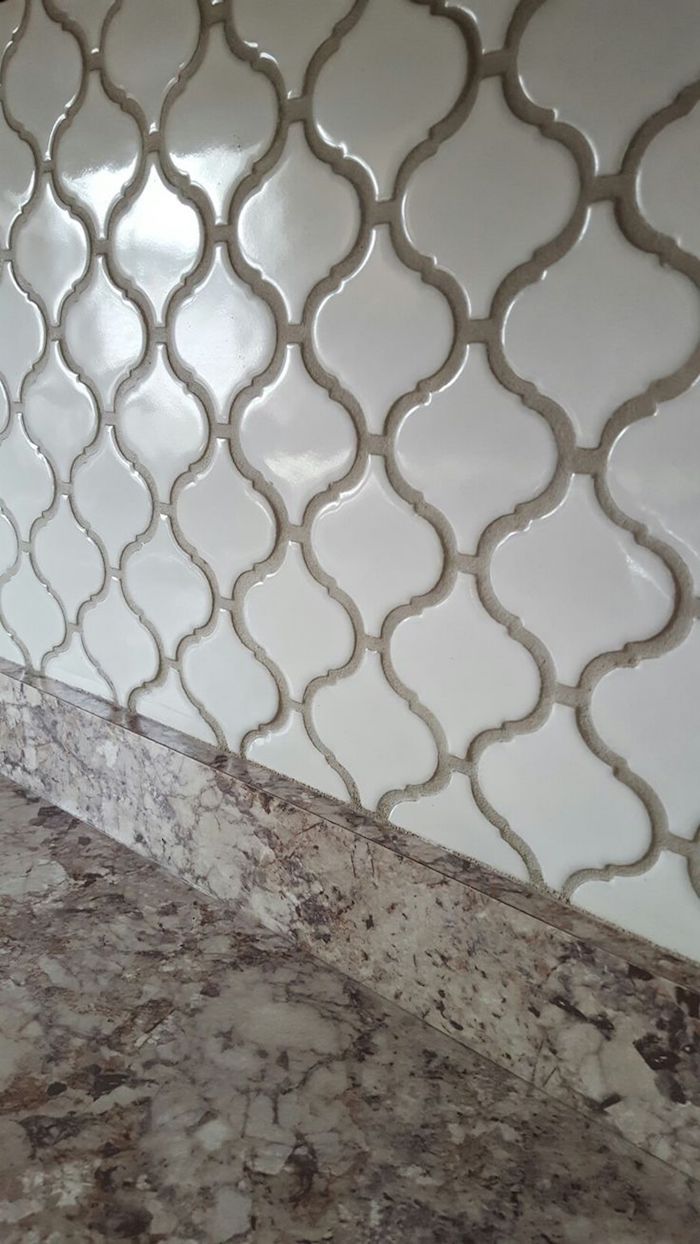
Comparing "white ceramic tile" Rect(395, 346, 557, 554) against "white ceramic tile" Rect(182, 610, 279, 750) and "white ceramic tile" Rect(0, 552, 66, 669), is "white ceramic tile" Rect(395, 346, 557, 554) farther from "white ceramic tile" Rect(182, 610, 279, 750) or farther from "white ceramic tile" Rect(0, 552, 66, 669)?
"white ceramic tile" Rect(0, 552, 66, 669)

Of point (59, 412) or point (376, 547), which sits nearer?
point (376, 547)

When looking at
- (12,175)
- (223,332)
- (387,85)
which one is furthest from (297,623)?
(12,175)

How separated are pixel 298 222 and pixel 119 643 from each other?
1.11 feet

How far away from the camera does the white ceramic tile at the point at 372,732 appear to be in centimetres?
50

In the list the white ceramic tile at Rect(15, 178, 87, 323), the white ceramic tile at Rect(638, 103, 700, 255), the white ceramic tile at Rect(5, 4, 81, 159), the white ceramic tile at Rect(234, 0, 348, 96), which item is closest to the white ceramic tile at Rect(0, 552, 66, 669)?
the white ceramic tile at Rect(15, 178, 87, 323)

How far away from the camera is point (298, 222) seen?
48 cm

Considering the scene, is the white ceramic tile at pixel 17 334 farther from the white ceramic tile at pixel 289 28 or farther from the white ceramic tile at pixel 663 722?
the white ceramic tile at pixel 663 722

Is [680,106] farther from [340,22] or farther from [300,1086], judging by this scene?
[300,1086]

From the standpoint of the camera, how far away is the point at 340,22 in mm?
440

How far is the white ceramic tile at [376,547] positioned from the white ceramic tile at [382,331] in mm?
40

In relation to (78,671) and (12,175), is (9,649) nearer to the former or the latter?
(78,671)

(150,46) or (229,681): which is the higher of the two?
(150,46)

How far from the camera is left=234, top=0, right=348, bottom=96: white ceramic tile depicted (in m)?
0.45

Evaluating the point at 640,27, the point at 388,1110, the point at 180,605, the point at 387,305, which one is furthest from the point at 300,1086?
the point at 640,27
